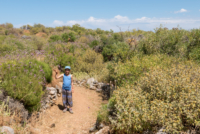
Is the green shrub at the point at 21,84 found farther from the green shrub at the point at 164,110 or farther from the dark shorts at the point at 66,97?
the green shrub at the point at 164,110

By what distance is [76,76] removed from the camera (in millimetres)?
11047

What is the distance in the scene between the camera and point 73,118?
6430 mm

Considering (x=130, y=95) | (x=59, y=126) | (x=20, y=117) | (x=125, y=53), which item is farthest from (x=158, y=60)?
(x=20, y=117)

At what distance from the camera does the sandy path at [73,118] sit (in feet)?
18.4

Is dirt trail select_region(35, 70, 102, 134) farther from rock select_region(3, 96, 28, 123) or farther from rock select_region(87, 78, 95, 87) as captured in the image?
rock select_region(87, 78, 95, 87)

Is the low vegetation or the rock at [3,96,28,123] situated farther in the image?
the rock at [3,96,28,123]

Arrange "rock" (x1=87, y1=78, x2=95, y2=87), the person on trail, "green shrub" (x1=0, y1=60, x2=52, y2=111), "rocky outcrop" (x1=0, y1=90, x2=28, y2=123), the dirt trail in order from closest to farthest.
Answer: "rocky outcrop" (x1=0, y1=90, x2=28, y2=123) < "green shrub" (x1=0, y1=60, x2=52, y2=111) < the dirt trail < the person on trail < "rock" (x1=87, y1=78, x2=95, y2=87)

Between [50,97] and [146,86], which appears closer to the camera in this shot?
[146,86]

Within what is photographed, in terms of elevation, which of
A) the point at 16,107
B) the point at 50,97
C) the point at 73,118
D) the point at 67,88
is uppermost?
the point at 67,88

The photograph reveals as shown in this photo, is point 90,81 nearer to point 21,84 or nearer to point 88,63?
point 88,63

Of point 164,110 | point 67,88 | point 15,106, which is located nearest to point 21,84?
point 15,106

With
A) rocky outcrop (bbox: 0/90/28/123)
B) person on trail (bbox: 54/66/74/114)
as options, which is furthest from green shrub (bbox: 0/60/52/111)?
person on trail (bbox: 54/66/74/114)

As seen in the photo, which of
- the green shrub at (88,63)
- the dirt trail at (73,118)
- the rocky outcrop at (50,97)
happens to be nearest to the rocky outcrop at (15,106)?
the dirt trail at (73,118)

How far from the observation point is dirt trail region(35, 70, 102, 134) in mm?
5609
